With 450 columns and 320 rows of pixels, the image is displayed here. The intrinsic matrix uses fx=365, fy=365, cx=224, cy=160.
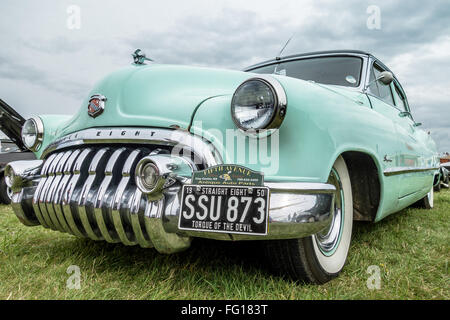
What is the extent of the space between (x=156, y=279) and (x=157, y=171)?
591 millimetres

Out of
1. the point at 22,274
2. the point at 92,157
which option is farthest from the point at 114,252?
the point at 92,157

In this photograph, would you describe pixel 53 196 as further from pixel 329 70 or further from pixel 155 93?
pixel 329 70

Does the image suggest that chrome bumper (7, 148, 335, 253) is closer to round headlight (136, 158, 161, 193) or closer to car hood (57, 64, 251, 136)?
round headlight (136, 158, 161, 193)

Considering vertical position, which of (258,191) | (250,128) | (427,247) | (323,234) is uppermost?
(250,128)

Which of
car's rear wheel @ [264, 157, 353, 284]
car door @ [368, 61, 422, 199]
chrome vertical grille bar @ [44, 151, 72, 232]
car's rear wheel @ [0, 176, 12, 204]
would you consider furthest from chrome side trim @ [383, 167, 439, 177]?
car's rear wheel @ [0, 176, 12, 204]

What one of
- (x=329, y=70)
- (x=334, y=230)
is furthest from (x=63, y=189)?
(x=329, y=70)

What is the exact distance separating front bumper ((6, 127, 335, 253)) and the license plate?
0.09 ft

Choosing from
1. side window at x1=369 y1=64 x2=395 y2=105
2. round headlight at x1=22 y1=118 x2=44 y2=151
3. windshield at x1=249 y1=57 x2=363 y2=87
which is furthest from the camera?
side window at x1=369 y1=64 x2=395 y2=105

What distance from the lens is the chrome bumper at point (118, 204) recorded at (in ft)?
4.42

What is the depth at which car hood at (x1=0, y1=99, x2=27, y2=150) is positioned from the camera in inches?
210

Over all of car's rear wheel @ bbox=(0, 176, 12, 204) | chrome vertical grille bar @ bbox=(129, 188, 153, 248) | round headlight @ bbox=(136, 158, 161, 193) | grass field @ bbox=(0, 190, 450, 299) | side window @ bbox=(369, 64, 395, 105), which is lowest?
car's rear wheel @ bbox=(0, 176, 12, 204)

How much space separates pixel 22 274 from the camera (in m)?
1.78
